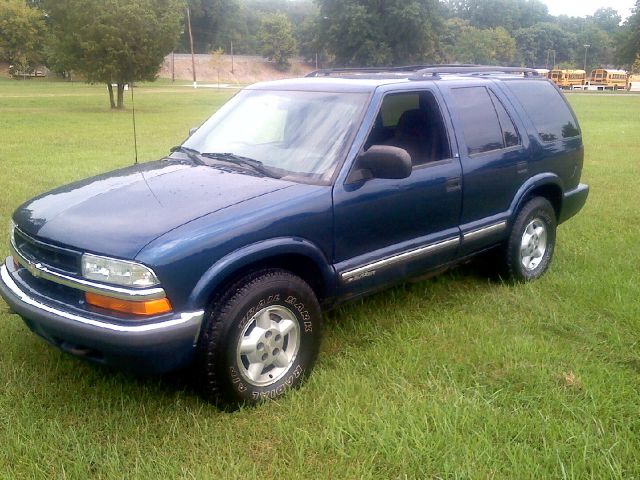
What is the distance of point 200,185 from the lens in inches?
143

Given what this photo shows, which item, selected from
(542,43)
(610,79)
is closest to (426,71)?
(610,79)

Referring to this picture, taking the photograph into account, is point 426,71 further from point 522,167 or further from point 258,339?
point 258,339

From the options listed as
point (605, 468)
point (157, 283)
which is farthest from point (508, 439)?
point (157, 283)

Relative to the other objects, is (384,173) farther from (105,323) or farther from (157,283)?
(105,323)

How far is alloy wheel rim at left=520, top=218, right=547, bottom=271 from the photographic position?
5.32 m

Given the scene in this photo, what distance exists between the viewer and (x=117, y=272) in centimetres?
298

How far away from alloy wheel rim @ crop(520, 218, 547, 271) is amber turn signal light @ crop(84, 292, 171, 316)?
3262 millimetres

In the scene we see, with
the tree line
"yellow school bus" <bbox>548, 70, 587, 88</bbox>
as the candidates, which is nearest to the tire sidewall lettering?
the tree line

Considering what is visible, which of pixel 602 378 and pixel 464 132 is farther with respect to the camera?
pixel 464 132

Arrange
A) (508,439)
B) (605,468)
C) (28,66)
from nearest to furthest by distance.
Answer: (605,468) → (508,439) → (28,66)

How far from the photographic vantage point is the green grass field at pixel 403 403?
2896 millimetres

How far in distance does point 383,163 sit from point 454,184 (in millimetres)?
914

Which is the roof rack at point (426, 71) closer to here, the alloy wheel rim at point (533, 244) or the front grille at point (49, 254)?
the alloy wheel rim at point (533, 244)

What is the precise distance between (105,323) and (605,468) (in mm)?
2360
